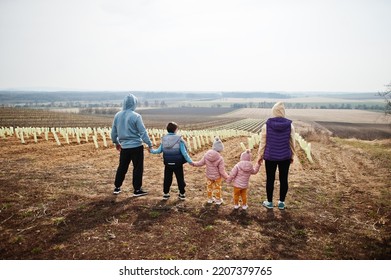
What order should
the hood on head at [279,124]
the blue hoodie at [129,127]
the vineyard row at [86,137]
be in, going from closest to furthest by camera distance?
the hood on head at [279,124], the blue hoodie at [129,127], the vineyard row at [86,137]

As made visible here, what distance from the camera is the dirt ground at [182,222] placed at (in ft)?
12.5

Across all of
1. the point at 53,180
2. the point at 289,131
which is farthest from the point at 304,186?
the point at 53,180

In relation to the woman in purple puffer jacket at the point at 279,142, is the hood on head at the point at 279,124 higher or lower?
higher

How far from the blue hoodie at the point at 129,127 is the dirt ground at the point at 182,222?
1.24 meters

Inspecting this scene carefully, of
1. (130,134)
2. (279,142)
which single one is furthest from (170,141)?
(279,142)

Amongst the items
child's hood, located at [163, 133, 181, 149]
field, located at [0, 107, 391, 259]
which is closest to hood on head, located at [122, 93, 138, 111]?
child's hood, located at [163, 133, 181, 149]

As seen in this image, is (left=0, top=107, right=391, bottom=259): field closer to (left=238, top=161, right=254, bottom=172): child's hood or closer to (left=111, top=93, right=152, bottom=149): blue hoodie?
(left=238, top=161, right=254, bottom=172): child's hood

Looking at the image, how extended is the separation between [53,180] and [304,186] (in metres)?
6.88

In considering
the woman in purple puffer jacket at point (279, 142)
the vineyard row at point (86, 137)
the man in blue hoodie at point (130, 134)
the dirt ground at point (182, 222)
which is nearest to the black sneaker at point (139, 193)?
the dirt ground at point (182, 222)

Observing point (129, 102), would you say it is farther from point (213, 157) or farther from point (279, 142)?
point (279, 142)

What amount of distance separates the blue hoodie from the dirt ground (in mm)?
1237

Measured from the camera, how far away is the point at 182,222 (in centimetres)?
463

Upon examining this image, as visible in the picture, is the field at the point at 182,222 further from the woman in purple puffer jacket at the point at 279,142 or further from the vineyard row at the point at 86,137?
the vineyard row at the point at 86,137
